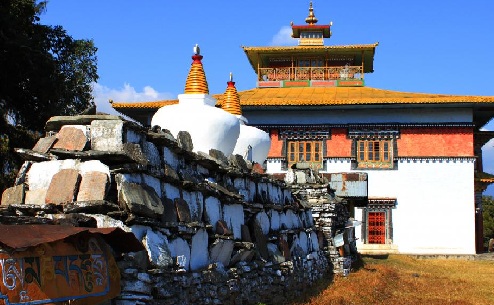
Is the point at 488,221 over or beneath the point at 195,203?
beneath

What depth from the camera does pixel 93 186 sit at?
5910 mm

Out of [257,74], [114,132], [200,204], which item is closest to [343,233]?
[200,204]

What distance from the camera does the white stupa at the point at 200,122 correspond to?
11.2 metres

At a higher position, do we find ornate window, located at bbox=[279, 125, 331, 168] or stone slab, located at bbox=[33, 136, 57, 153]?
ornate window, located at bbox=[279, 125, 331, 168]

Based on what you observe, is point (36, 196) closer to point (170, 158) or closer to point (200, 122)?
point (170, 158)

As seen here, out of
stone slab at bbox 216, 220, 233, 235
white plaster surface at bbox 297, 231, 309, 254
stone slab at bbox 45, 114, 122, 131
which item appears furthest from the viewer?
white plaster surface at bbox 297, 231, 309, 254

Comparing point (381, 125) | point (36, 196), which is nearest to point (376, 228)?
point (381, 125)

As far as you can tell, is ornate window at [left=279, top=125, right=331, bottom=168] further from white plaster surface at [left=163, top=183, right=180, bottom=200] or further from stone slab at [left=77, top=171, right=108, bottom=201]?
stone slab at [left=77, top=171, right=108, bottom=201]

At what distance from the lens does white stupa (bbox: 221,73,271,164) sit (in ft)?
46.8

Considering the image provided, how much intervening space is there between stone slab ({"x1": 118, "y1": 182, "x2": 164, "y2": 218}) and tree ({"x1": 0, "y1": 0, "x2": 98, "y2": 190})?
10789mm

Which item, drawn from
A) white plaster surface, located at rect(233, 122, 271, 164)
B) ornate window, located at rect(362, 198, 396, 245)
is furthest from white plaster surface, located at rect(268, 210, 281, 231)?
ornate window, located at rect(362, 198, 396, 245)

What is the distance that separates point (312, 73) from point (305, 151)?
6.68 meters

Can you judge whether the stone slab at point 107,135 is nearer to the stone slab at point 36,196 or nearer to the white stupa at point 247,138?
the stone slab at point 36,196

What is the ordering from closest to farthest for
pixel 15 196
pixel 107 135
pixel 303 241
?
pixel 15 196
pixel 107 135
pixel 303 241
